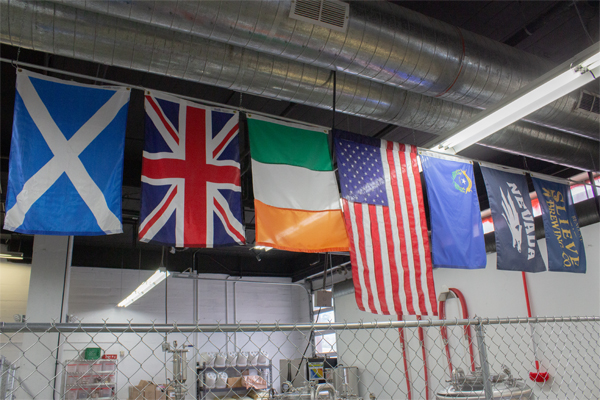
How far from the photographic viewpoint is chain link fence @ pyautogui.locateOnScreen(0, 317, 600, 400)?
241cm

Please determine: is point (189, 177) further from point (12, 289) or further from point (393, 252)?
point (12, 289)

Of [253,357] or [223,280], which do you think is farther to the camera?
[223,280]

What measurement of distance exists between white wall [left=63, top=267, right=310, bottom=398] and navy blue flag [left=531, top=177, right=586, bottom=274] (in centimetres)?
642

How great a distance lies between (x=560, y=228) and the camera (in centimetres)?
588

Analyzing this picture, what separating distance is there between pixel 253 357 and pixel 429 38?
916 cm

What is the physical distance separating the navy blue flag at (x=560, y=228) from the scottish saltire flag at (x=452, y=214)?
1.28 meters

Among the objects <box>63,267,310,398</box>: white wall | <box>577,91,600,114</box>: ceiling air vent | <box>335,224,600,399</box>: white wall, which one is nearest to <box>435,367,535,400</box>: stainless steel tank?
<box>335,224,600,399</box>: white wall

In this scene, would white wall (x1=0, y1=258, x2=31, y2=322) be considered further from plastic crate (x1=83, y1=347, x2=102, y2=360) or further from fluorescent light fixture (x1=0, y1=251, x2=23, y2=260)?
plastic crate (x1=83, y1=347, x2=102, y2=360)

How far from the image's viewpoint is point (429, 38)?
3.86 metres

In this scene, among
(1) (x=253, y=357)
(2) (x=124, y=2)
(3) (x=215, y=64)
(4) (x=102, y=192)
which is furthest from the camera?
(1) (x=253, y=357)

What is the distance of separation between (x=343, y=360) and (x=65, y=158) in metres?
10.7

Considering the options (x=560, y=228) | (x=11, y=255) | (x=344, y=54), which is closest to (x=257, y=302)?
(x=11, y=255)

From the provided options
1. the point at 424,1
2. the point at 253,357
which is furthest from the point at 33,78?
the point at 253,357

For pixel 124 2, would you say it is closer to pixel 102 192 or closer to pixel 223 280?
pixel 102 192
